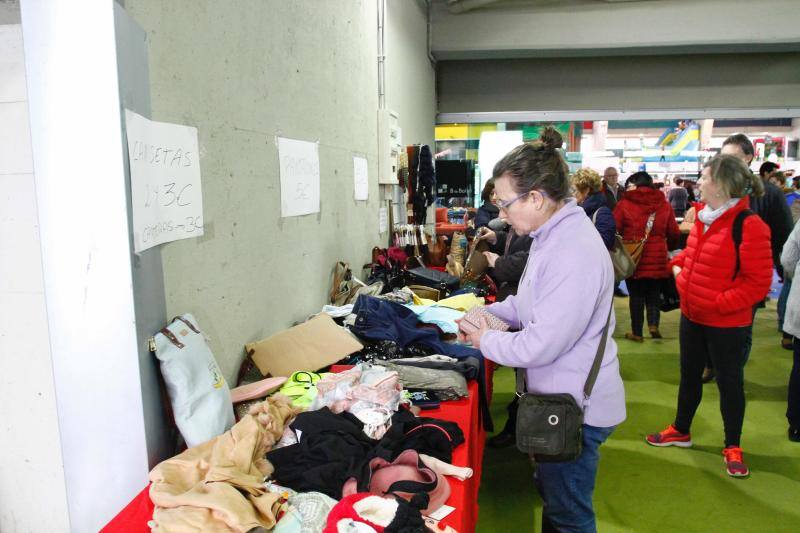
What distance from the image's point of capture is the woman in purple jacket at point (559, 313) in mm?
1483

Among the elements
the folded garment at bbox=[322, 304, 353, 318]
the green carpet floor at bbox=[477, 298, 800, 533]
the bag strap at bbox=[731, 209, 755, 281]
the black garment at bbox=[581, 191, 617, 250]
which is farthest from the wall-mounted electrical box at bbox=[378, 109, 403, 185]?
the bag strap at bbox=[731, 209, 755, 281]

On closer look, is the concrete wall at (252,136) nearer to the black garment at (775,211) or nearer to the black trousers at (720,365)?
the black trousers at (720,365)

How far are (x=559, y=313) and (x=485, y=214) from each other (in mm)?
3107

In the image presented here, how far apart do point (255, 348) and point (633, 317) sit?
4.31 meters

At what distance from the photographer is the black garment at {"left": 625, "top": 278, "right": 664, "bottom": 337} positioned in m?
5.11

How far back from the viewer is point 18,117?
4.86ft

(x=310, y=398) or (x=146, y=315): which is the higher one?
(x=146, y=315)

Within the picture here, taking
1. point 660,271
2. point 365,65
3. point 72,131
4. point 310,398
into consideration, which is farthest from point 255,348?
point 660,271

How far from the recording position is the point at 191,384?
1.48m

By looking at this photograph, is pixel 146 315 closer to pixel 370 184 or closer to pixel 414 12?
pixel 370 184

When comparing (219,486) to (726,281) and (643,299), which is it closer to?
(726,281)

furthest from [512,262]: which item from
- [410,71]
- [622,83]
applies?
[622,83]

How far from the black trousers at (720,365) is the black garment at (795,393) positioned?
556 millimetres

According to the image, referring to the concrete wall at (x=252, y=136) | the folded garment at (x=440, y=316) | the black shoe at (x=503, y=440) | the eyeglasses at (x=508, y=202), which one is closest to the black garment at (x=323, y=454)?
the concrete wall at (x=252, y=136)
